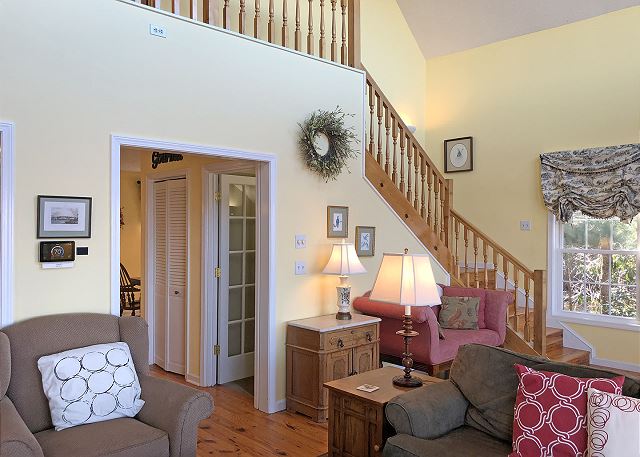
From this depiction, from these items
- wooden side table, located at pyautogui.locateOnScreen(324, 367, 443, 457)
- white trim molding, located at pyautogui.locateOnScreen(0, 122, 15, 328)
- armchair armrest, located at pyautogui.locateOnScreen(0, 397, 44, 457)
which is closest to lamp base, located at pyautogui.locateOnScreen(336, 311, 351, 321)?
wooden side table, located at pyautogui.locateOnScreen(324, 367, 443, 457)

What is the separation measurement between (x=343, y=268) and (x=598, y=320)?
322 cm

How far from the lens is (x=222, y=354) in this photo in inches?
196

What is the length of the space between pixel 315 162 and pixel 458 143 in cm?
326

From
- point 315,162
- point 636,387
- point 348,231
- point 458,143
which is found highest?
point 458,143

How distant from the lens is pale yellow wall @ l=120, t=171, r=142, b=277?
905 cm

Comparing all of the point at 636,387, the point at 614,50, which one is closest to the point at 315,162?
the point at 636,387

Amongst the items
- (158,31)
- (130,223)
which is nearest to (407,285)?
(158,31)

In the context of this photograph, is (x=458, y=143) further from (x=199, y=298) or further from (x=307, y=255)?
(x=199, y=298)

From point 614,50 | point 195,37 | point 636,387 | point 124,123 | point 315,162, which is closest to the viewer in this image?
point 636,387

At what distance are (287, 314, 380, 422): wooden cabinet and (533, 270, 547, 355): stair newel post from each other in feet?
5.89

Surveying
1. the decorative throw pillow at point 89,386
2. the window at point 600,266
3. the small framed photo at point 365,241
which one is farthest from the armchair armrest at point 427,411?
the window at point 600,266

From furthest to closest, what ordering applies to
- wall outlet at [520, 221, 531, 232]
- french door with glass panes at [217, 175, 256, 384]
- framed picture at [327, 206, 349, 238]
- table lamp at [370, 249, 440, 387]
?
wall outlet at [520, 221, 531, 232], french door with glass panes at [217, 175, 256, 384], framed picture at [327, 206, 349, 238], table lamp at [370, 249, 440, 387]

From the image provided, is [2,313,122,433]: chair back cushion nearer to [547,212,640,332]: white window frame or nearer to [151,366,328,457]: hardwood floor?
[151,366,328,457]: hardwood floor

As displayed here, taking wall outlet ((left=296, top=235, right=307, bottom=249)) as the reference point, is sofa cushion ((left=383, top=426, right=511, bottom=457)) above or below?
below
